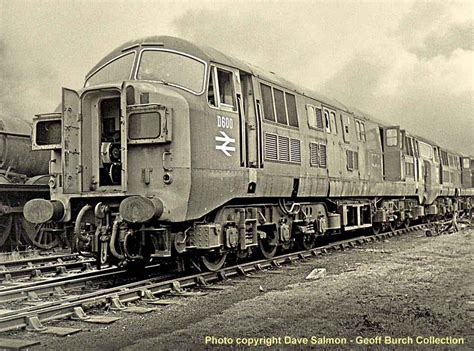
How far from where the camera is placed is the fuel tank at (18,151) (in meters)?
16.5

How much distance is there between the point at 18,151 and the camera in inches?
663

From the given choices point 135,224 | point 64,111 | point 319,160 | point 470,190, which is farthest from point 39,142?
point 470,190

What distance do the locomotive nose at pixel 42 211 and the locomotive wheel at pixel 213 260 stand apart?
258 cm

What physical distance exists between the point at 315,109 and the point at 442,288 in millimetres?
5947

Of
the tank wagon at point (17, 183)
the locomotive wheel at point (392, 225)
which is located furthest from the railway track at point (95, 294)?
the locomotive wheel at point (392, 225)

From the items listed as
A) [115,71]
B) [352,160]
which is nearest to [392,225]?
[352,160]

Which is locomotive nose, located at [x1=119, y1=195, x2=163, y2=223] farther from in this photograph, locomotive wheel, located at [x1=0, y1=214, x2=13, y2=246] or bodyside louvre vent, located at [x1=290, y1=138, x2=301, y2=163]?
locomotive wheel, located at [x1=0, y1=214, x2=13, y2=246]

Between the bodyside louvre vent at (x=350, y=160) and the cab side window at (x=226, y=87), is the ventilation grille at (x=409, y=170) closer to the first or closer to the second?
the bodyside louvre vent at (x=350, y=160)

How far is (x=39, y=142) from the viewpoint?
9.70 metres

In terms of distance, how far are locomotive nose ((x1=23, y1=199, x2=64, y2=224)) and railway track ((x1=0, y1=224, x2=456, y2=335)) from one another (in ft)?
3.43

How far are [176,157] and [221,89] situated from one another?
1971 mm

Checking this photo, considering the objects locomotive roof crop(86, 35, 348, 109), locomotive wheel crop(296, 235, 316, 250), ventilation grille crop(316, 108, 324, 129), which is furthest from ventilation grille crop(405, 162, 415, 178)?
locomotive roof crop(86, 35, 348, 109)

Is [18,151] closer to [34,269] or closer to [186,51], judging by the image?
[34,269]

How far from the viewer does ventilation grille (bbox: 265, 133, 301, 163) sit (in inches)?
448
